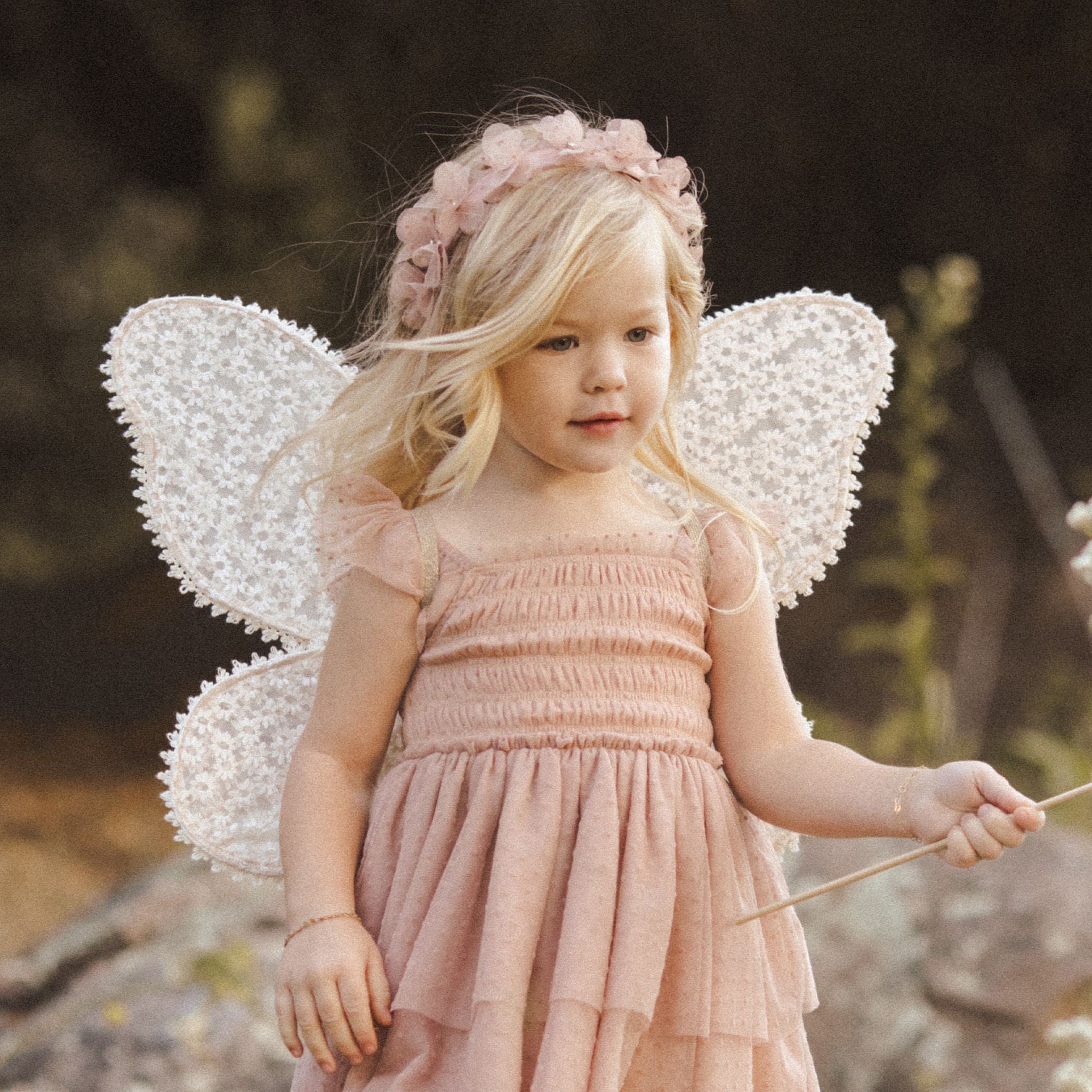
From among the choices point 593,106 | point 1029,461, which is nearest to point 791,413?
point 593,106

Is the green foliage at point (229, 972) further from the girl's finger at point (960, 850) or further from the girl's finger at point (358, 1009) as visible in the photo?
the girl's finger at point (960, 850)

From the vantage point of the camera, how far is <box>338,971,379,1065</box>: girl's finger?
102cm

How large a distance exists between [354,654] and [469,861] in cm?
19

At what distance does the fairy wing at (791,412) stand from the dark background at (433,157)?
1.65 meters

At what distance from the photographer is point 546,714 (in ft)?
3.49

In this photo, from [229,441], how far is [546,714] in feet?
1.40

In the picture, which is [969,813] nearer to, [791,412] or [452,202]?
[791,412]

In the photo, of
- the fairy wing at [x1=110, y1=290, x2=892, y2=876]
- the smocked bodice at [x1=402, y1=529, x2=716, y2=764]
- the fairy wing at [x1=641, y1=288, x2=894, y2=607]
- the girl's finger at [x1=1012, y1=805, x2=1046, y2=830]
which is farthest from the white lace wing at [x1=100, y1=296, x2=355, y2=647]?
the girl's finger at [x1=1012, y1=805, x2=1046, y2=830]

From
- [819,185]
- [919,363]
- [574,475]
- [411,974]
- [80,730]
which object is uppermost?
[819,185]

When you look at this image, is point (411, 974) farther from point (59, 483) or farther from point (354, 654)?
point (59, 483)

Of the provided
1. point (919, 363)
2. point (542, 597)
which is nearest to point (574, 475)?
point (542, 597)

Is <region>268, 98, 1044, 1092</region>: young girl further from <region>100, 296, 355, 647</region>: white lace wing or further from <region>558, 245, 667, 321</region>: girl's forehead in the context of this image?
<region>100, 296, 355, 647</region>: white lace wing

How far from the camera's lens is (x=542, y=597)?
1090 mm

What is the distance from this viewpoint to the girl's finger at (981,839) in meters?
0.91
